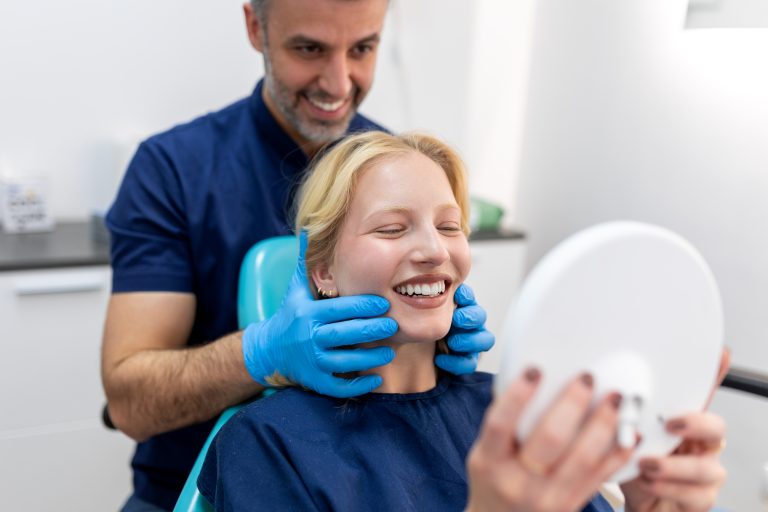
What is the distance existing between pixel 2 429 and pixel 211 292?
887 millimetres

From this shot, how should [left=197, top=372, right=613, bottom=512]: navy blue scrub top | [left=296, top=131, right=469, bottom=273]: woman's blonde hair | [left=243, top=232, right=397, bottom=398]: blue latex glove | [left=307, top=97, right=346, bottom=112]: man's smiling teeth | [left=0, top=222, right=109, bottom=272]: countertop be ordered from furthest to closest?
[left=0, top=222, right=109, bottom=272]: countertop, [left=307, top=97, right=346, bottom=112]: man's smiling teeth, [left=296, top=131, right=469, bottom=273]: woman's blonde hair, [left=243, top=232, right=397, bottom=398]: blue latex glove, [left=197, top=372, right=613, bottom=512]: navy blue scrub top

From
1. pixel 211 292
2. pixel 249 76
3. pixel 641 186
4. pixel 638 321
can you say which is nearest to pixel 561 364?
pixel 638 321

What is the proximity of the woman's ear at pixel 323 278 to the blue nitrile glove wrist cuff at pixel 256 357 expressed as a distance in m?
0.12

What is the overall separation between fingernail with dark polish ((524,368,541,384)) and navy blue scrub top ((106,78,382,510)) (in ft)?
3.06

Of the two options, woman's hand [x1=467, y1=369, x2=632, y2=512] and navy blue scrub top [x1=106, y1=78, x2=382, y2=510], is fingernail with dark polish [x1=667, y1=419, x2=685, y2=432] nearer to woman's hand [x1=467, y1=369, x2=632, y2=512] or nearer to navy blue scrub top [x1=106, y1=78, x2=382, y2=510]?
woman's hand [x1=467, y1=369, x2=632, y2=512]

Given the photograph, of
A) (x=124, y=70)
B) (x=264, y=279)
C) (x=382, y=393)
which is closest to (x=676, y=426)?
(x=382, y=393)

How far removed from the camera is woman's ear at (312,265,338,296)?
49.3 inches

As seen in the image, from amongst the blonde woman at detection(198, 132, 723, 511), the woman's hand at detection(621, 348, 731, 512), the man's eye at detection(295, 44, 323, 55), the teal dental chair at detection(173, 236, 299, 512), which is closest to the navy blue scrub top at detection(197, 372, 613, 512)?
the blonde woman at detection(198, 132, 723, 511)

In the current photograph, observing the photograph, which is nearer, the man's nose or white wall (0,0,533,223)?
the man's nose

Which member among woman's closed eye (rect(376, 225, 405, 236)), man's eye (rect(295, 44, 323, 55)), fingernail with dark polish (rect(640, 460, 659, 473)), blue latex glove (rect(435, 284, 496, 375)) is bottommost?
blue latex glove (rect(435, 284, 496, 375))

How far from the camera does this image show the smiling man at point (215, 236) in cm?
129

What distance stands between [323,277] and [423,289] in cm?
22

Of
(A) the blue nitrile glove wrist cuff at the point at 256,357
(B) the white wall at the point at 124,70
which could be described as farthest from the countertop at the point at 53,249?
(A) the blue nitrile glove wrist cuff at the point at 256,357

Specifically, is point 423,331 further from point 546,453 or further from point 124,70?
point 124,70
